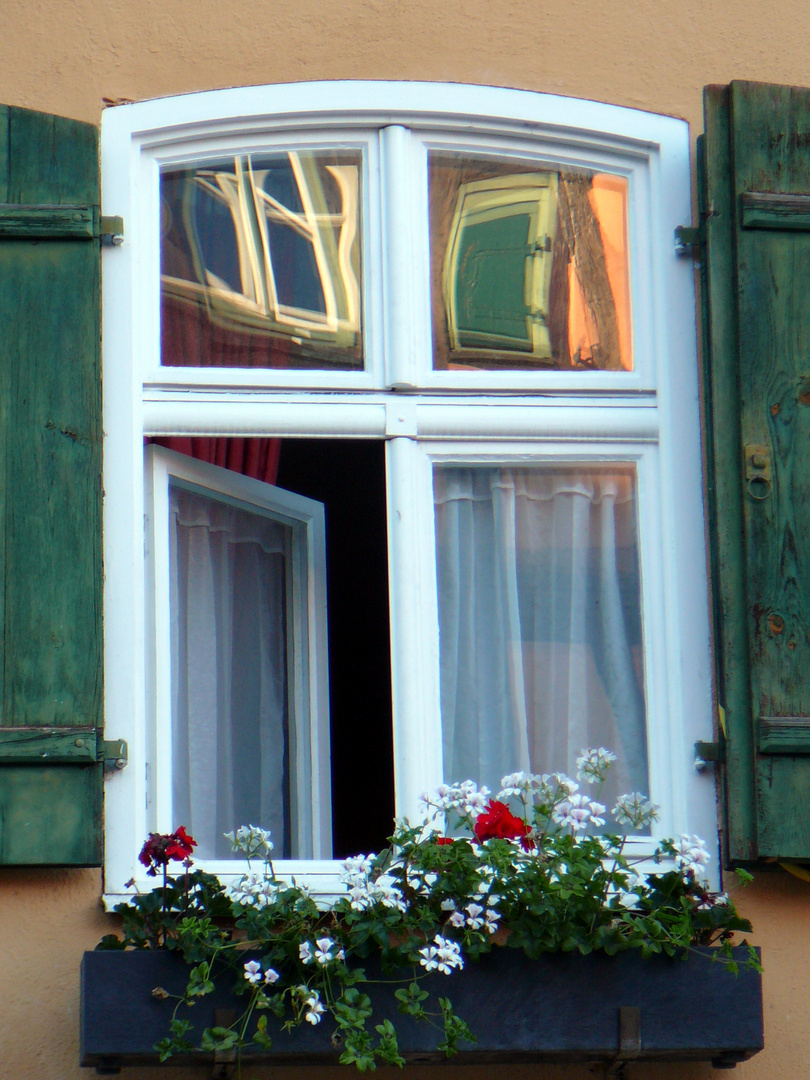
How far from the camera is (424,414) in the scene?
11.2ft

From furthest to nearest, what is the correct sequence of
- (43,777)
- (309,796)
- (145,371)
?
(309,796)
(145,371)
(43,777)

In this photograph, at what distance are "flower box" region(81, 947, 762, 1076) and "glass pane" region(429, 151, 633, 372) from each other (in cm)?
133

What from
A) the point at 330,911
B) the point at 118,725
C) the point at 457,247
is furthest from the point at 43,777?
the point at 457,247

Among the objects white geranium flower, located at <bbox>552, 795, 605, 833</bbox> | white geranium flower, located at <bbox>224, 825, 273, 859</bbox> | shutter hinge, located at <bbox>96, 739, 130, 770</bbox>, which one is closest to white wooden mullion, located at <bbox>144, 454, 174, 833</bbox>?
shutter hinge, located at <bbox>96, 739, 130, 770</bbox>

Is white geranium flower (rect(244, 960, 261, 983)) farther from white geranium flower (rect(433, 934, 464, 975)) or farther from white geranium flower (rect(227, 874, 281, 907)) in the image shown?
white geranium flower (rect(433, 934, 464, 975))

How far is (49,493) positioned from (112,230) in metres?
0.60

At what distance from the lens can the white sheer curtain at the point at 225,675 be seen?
3.43m

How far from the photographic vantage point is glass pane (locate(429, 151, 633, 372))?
11.6ft

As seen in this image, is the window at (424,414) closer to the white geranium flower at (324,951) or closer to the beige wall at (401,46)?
the beige wall at (401,46)

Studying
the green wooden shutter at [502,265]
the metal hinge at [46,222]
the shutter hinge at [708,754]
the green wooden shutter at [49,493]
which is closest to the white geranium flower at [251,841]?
the green wooden shutter at [49,493]

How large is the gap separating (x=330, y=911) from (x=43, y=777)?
0.61 metres

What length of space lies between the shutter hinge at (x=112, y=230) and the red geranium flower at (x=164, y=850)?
4.18 feet

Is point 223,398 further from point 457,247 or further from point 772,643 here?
point 772,643

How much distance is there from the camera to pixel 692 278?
137 inches
